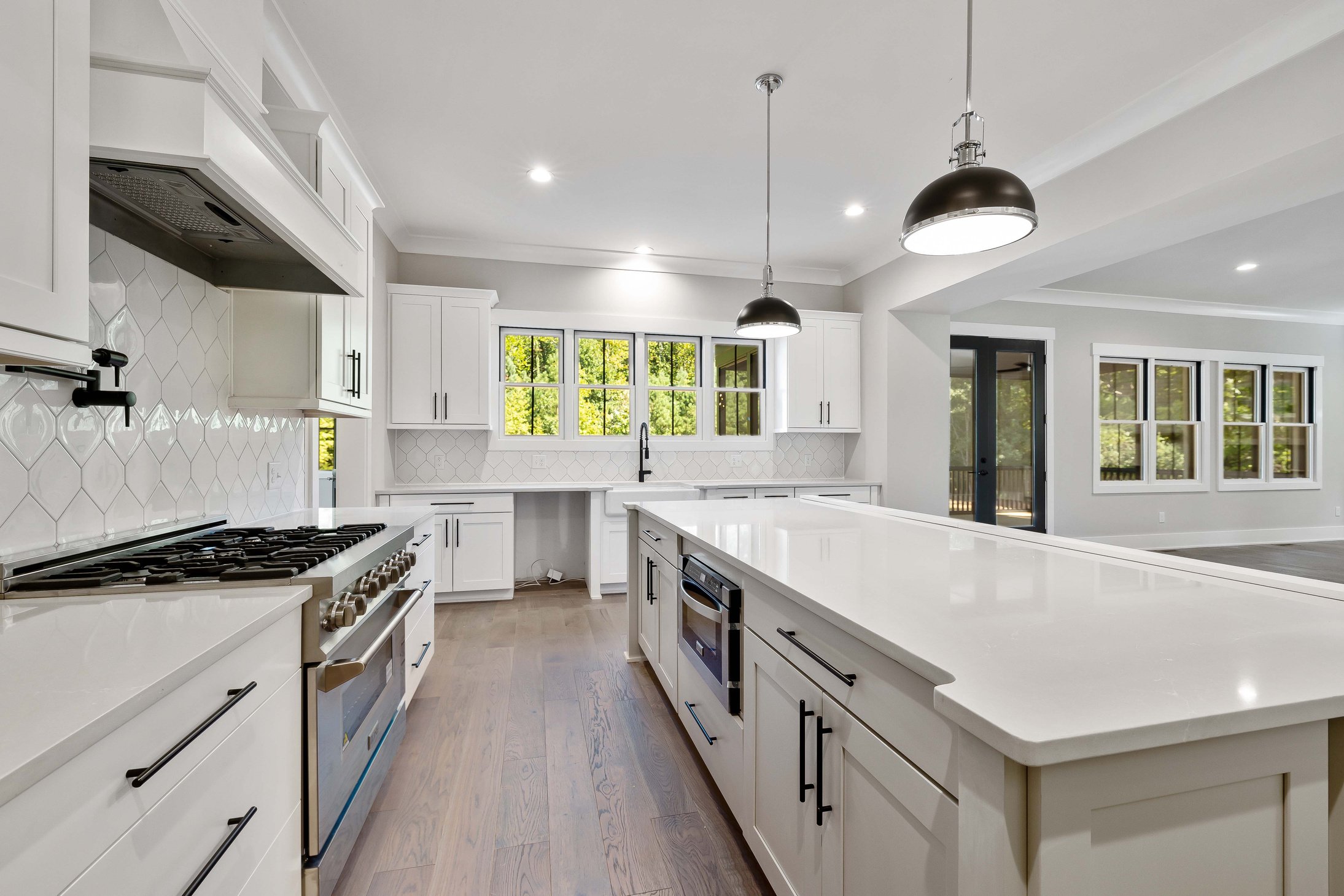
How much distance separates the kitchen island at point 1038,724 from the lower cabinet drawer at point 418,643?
1.40 meters

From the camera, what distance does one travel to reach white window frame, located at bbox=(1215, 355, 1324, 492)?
691 centimetres

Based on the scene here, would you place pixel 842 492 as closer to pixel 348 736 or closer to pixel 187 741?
pixel 348 736

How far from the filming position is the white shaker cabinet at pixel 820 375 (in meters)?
5.36

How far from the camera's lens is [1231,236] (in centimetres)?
450

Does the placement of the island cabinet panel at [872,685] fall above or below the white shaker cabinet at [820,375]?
below

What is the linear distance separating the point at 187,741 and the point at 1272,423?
987cm

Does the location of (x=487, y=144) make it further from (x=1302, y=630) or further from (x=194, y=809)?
(x=1302, y=630)

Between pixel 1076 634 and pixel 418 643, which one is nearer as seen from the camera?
pixel 1076 634

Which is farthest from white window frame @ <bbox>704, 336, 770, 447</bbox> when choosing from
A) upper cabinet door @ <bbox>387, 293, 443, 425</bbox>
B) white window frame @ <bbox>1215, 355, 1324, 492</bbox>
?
white window frame @ <bbox>1215, 355, 1324, 492</bbox>

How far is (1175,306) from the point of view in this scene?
6.70 meters

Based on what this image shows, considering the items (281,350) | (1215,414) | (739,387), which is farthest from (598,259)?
(1215,414)

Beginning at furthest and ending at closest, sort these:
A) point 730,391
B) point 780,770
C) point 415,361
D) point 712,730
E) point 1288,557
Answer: point 1288,557 → point 730,391 → point 415,361 → point 712,730 → point 780,770

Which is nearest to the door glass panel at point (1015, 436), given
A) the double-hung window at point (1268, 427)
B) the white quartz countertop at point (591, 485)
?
the white quartz countertop at point (591, 485)

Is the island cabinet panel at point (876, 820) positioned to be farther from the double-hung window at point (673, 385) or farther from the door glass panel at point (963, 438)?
the door glass panel at point (963, 438)
